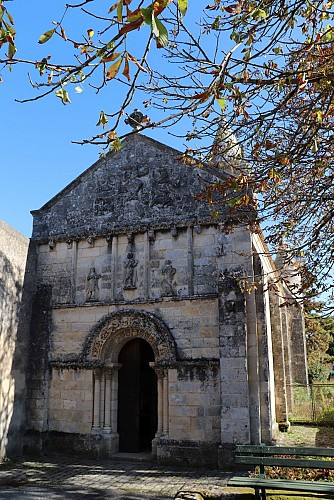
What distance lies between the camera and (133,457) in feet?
35.3

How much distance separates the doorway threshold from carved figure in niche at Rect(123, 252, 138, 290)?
3.86 meters

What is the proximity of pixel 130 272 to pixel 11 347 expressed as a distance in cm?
336

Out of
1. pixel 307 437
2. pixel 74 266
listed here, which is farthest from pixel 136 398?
pixel 307 437

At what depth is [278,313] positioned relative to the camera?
1463 cm

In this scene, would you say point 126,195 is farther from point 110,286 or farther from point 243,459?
point 243,459

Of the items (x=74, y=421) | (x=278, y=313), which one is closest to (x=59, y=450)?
(x=74, y=421)

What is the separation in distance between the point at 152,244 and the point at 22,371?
4.51m

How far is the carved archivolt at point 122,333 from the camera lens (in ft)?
35.6

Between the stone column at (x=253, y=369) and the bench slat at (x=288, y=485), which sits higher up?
the stone column at (x=253, y=369)

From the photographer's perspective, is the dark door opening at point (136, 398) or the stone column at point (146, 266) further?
the dark door opening at point (136, 398)

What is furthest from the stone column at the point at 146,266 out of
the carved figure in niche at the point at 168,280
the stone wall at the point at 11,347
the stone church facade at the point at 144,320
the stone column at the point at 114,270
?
the stone wall at the point at 11,347

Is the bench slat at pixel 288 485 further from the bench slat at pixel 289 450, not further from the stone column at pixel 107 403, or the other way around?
the stone column at pixel 107 403

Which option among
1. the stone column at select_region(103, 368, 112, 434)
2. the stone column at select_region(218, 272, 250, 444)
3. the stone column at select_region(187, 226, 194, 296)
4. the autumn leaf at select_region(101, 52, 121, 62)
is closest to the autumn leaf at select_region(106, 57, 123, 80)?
the autumn leaf at select_region(101, 52, 121, 62)

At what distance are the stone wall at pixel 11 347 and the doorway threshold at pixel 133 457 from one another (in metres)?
2.37
